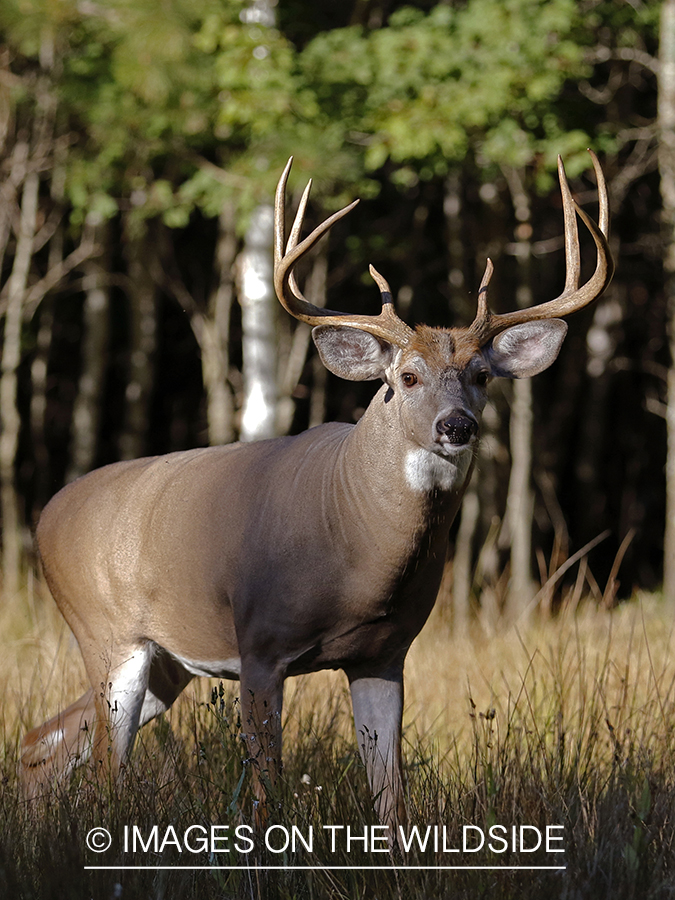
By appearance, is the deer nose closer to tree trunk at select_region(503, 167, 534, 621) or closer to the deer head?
the deer head

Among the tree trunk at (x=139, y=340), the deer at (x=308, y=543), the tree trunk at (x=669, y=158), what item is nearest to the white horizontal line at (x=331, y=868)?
the deer at (x=308, y=543)

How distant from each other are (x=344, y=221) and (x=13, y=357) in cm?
422

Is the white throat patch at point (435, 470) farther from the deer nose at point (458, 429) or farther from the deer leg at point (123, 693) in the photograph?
the deer leg at point (123, 693)

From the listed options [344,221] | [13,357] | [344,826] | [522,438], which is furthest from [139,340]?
[344,826]

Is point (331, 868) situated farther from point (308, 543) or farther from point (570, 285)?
point (570, 285)

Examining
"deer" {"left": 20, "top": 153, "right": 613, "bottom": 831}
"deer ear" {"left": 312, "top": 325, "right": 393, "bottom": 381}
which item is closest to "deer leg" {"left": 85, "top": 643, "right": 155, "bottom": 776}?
"deer" {"left": 20, "top": 153, "right": 613, "bottom": 831}

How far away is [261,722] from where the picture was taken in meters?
4.04

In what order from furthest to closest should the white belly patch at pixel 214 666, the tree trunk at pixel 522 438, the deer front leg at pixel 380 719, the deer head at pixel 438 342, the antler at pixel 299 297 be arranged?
the tree trunk at pixel 522 438 → the white belly patch at pixel 214 666 → the antler at pixel 299 297 → the deer front leg at pixel 380 719 → the deer head at pixel 438 342

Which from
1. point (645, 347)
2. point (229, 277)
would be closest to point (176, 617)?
point (229, 277)

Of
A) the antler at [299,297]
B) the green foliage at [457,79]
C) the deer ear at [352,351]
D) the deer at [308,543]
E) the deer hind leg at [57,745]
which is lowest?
the deer hind leg at [57,745]

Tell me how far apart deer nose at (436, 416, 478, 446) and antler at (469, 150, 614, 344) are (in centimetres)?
54

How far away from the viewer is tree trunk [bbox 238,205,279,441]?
9.55 metres

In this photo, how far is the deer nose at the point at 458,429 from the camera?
385 centimetres

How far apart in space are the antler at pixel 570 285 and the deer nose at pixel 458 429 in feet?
1.76
